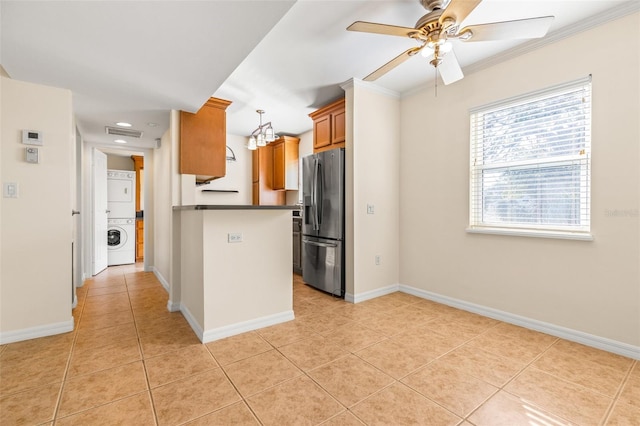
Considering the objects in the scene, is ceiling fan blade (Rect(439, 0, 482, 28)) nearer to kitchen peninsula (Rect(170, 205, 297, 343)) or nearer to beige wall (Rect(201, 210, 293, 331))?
kitchen peninsula (Rect(170, 205, 297, 343))

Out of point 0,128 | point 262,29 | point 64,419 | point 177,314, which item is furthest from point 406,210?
point 0,128

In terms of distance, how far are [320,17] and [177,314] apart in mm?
3066

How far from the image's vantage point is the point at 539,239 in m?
2.59

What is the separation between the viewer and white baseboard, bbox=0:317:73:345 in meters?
2.37

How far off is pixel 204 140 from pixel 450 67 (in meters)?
2.56

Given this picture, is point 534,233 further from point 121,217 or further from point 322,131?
point 121,217

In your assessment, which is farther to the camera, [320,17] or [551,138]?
[551,138]

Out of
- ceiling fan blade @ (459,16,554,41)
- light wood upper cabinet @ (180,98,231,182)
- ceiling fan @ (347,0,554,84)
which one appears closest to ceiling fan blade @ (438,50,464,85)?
ceiling fan @ (347,0,554,84)

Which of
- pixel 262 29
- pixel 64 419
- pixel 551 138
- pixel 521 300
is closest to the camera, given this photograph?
pixel 64 419

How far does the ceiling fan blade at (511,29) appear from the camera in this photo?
1.73m

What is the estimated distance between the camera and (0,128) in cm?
236

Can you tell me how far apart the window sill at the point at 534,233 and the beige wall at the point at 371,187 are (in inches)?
39.4

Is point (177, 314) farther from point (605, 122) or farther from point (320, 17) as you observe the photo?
point (605, 122)

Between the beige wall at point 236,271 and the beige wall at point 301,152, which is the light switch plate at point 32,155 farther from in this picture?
the beige wall at point 301,152
